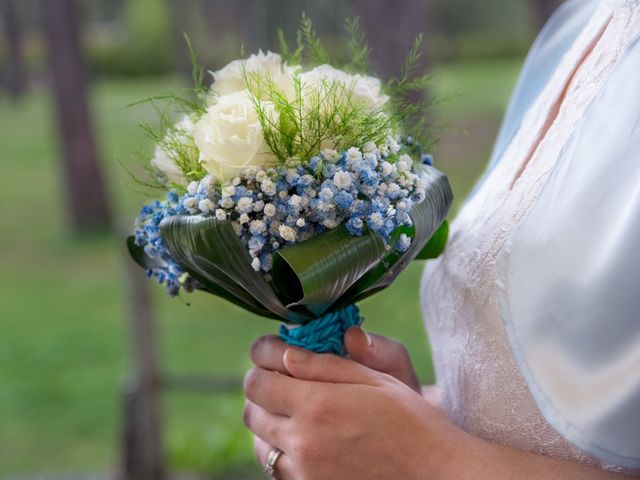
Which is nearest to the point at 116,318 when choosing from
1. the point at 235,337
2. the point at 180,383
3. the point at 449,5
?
the point at 235,337

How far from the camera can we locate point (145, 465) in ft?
14.9

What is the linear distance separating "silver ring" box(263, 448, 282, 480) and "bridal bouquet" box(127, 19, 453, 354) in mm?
221

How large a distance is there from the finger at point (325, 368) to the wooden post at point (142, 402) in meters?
3.04

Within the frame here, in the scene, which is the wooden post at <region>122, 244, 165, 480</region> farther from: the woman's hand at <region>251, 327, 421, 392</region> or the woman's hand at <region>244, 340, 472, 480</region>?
the woman's hand at <region>244, 340, 472, 480</region>

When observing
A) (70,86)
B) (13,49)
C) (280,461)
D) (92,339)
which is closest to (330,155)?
(280,461)

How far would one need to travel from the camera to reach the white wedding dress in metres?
1.21

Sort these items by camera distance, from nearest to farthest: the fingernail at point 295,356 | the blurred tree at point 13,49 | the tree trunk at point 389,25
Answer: the fingernail at point 295,356 < the tree trunk at point 389,25 < the blurred tree at point 13,49

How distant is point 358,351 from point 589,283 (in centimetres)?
42

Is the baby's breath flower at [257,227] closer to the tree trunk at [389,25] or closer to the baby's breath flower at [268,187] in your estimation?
the baby's breath flower at [268,187]

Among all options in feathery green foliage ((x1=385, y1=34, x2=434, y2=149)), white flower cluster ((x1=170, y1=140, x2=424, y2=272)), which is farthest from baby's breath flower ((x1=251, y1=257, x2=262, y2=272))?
feathery green foliage ((x1=385, y1=34, x2=434, y2=149))

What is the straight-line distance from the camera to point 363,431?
1.22 meters

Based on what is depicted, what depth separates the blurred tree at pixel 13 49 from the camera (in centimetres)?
1404

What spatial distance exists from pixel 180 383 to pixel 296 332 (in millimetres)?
3335

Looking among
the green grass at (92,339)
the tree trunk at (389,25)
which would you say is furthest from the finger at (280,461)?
the tree trunk at (389,25)
